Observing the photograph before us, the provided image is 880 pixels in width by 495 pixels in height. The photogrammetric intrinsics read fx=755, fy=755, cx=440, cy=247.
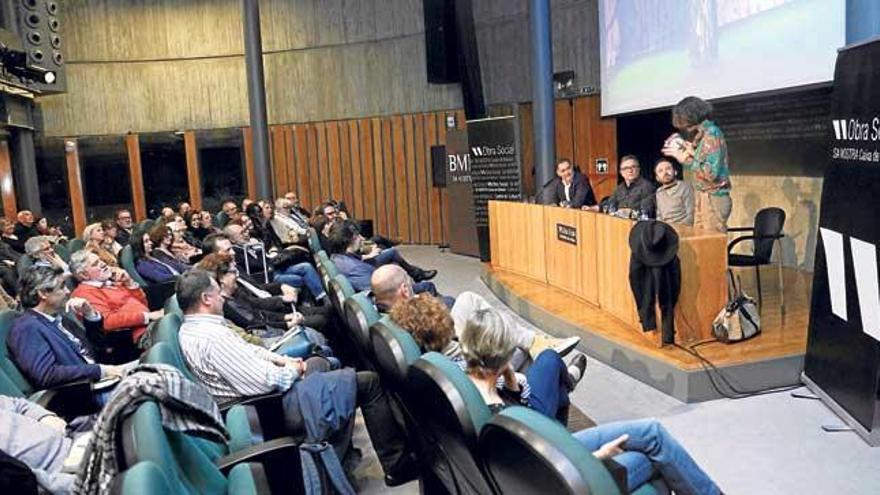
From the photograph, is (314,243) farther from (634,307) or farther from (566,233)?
(634,307)

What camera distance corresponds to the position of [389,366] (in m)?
2.77

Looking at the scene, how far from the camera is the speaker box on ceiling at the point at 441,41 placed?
11789 millimetres

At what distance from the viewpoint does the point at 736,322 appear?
4.45 m

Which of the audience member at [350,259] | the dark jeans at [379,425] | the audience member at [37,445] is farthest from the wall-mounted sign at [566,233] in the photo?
the audience member at [37,445]

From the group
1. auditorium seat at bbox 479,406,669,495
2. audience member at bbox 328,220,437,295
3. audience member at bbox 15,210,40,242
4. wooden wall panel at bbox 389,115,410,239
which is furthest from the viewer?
wooden wall panel at bbox 389,115,410,239

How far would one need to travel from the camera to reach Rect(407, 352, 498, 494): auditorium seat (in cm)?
202

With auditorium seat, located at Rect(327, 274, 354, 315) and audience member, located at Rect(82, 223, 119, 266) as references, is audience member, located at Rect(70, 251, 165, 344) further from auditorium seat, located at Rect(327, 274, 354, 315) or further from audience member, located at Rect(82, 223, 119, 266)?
audience member, located at Rect(82, 223, 119, 266)

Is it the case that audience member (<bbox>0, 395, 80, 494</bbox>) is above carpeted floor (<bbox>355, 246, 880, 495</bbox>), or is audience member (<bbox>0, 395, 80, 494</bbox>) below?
above

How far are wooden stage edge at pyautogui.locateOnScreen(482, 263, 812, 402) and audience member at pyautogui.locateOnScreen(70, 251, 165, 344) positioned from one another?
2.83 metres

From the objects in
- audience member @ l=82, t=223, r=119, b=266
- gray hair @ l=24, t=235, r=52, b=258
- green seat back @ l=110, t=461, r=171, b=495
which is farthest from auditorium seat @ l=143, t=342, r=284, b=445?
gray hair @ l=24, t=235, r=52, b=258

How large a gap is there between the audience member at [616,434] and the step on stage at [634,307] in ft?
5.91

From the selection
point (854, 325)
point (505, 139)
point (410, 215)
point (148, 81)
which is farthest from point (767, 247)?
point (148, 81)

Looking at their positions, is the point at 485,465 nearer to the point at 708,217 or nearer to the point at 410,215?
the point at 708,217

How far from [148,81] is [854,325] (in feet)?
40.6
